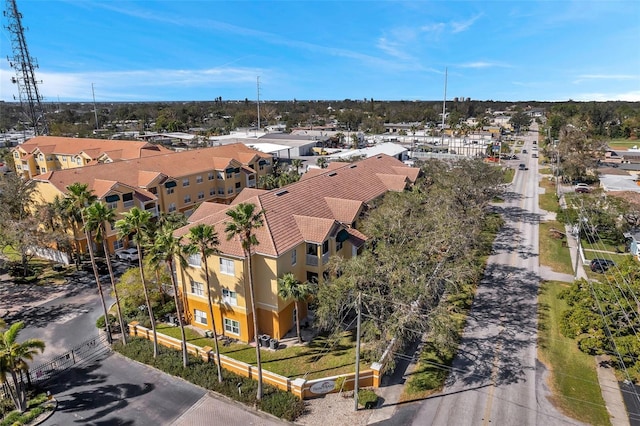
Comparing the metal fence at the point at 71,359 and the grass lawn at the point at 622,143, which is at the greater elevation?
the grass lawn at the point at 622,143

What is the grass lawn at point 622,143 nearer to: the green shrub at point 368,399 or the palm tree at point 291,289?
the palm tree at point 291,289

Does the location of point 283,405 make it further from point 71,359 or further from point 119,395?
point 71,359

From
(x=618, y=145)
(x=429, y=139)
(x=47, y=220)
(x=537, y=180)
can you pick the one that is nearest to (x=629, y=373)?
(x=47, y=220)

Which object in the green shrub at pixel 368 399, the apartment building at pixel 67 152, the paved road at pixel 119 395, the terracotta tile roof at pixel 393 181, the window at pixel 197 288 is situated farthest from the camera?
the apartment building at pixel 67 152

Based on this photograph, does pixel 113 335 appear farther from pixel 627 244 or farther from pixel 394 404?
pixel 627 244

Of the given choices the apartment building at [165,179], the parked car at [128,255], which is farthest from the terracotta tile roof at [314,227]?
the apartment building at [165,179]

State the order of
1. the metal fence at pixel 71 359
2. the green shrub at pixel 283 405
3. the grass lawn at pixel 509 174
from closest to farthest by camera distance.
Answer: the green shrub at pixel 283 405, the metal fence at pixel 71 359, the grass lawn at pixel 509 174

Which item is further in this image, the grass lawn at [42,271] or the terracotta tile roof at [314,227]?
the grass lawn at [42,271]
